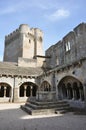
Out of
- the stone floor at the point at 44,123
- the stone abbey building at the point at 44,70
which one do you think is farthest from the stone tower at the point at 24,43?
the stone floor at the point at 44,123

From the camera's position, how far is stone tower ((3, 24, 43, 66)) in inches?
1267

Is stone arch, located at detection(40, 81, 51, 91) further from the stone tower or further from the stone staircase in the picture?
the stone tower

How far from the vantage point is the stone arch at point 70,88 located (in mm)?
11931

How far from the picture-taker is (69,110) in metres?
10.3

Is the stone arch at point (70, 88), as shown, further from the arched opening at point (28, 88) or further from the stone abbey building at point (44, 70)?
the arched opening at point (28, 88)

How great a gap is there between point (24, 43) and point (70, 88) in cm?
2131

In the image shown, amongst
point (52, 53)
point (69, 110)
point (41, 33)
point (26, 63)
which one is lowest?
point (69, 110)

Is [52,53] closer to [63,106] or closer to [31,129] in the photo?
[63,106]

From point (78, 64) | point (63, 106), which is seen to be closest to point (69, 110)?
point (63, 106)

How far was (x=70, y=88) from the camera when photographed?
1377cm

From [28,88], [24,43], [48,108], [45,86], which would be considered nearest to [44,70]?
[28,88]

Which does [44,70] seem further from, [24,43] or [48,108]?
[48,108]

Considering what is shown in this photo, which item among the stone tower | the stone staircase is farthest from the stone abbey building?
the stone staircase

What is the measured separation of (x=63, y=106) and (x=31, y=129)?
5.59 meters
